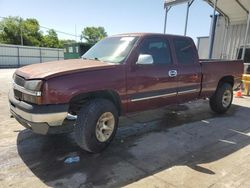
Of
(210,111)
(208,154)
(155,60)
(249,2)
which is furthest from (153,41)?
(249,2)

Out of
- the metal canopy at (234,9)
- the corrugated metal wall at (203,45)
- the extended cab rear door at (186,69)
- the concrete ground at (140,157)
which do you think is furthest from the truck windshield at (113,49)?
the corrugated metal wall at (203,45)

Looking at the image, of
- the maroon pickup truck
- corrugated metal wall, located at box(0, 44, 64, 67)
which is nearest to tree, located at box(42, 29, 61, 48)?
corrugated metal wall, located at box(0, 44, 64, 67)

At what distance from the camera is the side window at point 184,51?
5.20 meters

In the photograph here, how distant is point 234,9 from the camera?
1246cm

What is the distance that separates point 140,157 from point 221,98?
140 inches

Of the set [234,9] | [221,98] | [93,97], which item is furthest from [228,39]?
[93,97]

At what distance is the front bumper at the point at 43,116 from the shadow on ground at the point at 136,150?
548 mm

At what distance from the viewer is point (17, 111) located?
3.62 metres

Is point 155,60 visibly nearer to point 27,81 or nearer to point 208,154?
point 208,154

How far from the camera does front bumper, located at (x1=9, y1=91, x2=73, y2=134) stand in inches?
129

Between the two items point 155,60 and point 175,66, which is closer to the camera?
point 155,60

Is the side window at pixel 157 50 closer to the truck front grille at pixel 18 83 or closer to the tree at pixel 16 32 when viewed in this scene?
the truck front grille at pixel 18 83

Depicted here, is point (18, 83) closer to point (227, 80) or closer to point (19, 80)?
point (19, 80)

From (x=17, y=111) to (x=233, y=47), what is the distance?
1289 cm
